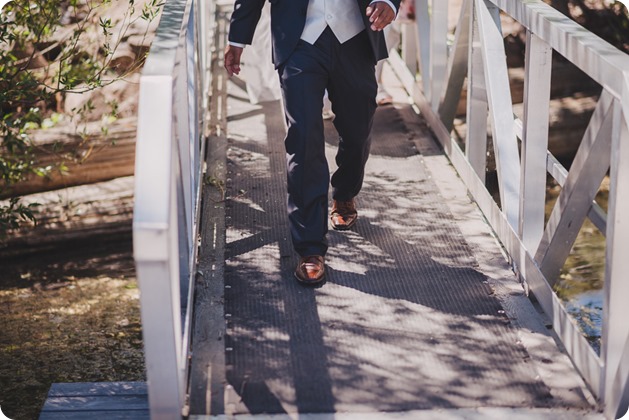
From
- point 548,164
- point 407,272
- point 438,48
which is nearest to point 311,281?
point 407,272

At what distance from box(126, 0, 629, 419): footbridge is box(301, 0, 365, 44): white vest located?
1.65 ft

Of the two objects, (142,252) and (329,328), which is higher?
(142,252)

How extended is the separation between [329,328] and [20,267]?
4.37 m

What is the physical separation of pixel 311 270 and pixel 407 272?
1.53 ft

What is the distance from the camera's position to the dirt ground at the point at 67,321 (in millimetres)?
5812

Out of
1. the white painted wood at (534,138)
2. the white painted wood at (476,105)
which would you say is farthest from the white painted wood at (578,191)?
the white painted wood at (476,105)

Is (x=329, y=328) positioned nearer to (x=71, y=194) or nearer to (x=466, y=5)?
(x=466, y=5)

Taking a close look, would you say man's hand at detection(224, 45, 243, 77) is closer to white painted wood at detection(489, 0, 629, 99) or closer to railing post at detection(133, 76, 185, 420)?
white painted wood at detection(489, 0, 629, 99)

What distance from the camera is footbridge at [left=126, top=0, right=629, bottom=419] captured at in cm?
300

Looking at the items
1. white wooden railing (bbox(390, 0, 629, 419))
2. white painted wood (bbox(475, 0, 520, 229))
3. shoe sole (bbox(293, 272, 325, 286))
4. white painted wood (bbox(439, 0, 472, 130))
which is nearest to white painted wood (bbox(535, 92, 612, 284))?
white wooden railing (bbox(390, 0, 629, 419))

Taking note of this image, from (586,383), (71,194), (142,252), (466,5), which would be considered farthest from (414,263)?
(71,194)

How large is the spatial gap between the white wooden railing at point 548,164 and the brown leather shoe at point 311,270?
2.83 feet

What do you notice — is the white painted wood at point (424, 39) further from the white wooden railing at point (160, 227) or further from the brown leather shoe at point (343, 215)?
the white wooden railing at point (160, 227)

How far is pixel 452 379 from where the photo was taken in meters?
3.49
